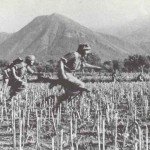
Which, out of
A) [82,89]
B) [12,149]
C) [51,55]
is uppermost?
[51,55]

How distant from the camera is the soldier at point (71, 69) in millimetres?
9156

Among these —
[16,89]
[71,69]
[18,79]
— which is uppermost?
[71,69]

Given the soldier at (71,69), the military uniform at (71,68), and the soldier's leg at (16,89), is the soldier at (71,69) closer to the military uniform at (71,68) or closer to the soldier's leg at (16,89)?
the military uniform at (71,68)

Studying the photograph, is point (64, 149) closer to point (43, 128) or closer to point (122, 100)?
point (43, 128)

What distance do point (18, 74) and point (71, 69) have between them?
4.03m

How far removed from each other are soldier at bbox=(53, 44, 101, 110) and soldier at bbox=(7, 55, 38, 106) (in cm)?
278

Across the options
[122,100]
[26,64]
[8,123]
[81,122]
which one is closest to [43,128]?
[81,122]

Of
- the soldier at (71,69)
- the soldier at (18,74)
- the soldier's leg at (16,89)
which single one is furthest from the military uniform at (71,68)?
the soldier's leg at (16,89)

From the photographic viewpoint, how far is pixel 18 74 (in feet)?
42.5

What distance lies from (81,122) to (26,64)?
3.70 m

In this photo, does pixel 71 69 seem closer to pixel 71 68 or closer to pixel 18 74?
pixel 71 68

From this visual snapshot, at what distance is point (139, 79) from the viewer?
2895cm

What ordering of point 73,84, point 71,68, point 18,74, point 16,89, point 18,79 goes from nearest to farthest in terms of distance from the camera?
point 71,68 → point 73,84 → point 16,89 → point 18,79 → point 18,74

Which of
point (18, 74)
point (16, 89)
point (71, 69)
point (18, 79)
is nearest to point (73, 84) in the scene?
point (71, 69)
